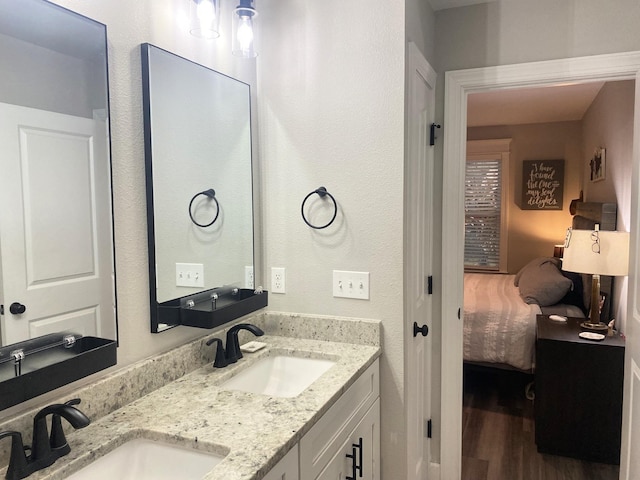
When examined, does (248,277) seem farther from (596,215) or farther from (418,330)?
(596,215)

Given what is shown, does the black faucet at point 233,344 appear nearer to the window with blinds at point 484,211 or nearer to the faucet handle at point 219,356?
the faucet handle at point 219,356

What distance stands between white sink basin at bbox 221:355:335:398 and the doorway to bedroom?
1.48 meters

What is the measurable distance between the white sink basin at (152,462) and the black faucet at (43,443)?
0.34ft

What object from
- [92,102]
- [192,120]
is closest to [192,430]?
[92,102]

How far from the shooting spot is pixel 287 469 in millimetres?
1249

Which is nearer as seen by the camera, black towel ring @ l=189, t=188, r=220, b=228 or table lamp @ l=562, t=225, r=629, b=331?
black towel ring @ l=189, t=188, r=220, b=228

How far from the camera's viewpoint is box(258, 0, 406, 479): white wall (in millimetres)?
1938

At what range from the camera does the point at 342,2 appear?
198 centimetres

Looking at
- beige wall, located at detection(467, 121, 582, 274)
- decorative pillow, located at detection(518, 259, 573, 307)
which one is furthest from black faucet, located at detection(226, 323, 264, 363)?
beige wall, located at detection(467, 121, 582, 274)

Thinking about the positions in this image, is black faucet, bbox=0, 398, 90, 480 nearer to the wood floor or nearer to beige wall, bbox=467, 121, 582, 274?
the wood floor

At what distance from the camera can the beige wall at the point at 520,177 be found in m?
5.88

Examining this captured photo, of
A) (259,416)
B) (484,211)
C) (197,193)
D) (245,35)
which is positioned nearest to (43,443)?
(259,416)

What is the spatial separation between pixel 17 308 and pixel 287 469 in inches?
30.9

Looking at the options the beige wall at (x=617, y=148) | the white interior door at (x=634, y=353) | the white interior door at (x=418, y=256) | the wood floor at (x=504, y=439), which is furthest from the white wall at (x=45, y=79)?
the beige wall at (x=617, y=148)
